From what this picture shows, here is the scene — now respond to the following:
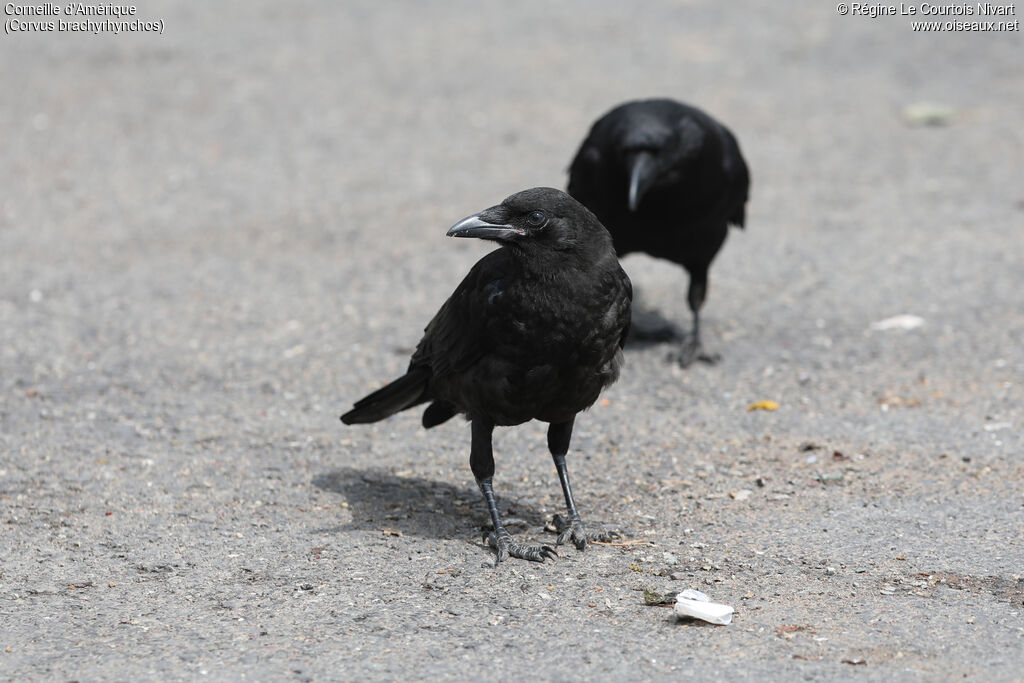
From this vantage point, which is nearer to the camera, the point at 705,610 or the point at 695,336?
the point at 705,610

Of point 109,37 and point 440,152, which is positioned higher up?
point 109,37

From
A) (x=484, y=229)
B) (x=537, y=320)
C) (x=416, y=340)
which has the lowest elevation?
(x=416, y=340)

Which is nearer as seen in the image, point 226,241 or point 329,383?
point 329,383

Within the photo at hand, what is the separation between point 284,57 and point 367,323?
6.10m

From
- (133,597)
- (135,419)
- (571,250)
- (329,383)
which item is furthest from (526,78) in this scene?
(133,597)

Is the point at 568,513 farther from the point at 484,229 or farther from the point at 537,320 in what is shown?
the point at 484,229

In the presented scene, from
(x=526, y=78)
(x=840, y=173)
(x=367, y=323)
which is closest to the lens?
(x=367, y=323)

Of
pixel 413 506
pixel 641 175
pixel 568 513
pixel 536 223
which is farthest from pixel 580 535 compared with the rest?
pixel 641 175

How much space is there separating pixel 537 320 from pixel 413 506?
1.20 meters

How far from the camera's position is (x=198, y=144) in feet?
36.4

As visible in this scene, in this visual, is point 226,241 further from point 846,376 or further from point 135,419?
point 846,376

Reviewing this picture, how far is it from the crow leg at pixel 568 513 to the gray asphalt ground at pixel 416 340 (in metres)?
0.11

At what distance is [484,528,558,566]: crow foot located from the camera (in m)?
4.78

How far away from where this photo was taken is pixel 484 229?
4602 millimetres
